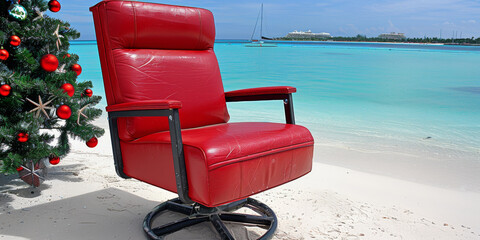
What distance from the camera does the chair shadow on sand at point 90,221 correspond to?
1.70 meters

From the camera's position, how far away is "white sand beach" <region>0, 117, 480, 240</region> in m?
1.76

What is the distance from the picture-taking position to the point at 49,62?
1.90 meters

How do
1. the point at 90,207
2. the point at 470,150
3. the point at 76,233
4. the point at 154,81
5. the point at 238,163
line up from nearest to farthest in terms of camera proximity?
the point at 238,163 < the point at 76,233 < the point at 154,81 < the point at 90,207 < the point at 470,150

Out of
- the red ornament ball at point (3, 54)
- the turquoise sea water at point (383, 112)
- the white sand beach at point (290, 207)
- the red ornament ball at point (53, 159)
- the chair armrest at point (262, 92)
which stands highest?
the red ornament ball at point (3, 54)

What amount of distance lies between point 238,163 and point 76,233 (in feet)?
2.88

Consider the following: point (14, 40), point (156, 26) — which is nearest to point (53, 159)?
point (14, 40)

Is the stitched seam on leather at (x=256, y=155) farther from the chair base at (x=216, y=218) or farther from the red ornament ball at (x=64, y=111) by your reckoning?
the red ornament ball at (x=64, y=111)

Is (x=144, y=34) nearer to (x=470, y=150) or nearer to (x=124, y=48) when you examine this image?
(x=124, y=48)

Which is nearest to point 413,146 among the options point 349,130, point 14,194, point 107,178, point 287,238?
point 349,130

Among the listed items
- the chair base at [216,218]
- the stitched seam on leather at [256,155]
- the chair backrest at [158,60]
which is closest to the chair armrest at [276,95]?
the chair backrest at [158,60]

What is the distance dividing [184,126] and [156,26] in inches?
19.5

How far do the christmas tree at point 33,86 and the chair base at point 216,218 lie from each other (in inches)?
26.2

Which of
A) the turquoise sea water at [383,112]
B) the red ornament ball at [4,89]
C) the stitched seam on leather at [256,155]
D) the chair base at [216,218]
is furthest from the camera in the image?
the turquoise sea water at [383,112]

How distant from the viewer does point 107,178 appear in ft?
Result: 7.99
